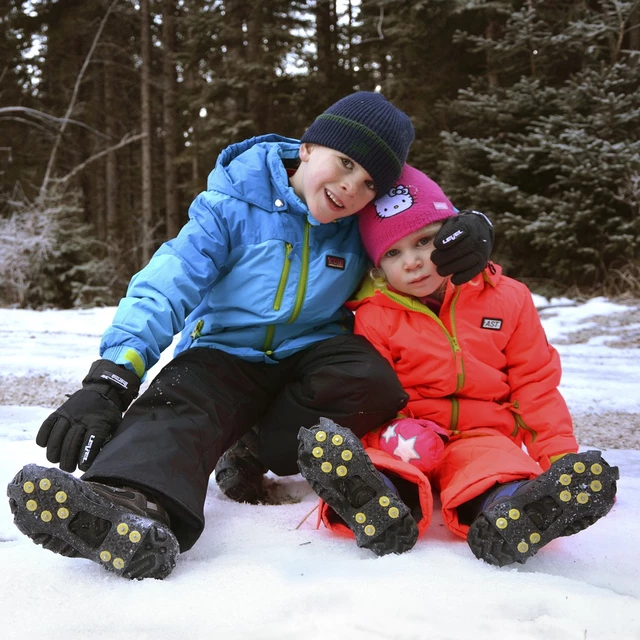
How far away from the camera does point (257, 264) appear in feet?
5.98

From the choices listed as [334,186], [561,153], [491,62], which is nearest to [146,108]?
[491,62]

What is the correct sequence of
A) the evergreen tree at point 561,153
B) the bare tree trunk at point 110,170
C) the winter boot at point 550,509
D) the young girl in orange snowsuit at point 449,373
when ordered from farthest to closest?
the bare tree trunk at point 110,170, the evergreen tree at point 561,153, the young girl in orange snowsuit at point 449,373, the winter boot at point 550,509

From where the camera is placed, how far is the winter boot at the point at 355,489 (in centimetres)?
128

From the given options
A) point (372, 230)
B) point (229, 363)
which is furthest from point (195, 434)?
point (372, 230)

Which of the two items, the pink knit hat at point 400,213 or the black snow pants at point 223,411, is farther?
the pink knit hat at point 400,213

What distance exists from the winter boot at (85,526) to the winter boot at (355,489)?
0.34 metres

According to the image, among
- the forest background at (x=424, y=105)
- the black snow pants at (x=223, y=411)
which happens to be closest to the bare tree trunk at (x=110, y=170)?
the forest background at (x=424, y=105)

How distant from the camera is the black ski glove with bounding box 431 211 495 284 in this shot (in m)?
1.75

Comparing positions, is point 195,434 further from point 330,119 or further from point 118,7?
point 118,7

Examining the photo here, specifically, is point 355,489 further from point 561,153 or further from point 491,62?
point 491,62

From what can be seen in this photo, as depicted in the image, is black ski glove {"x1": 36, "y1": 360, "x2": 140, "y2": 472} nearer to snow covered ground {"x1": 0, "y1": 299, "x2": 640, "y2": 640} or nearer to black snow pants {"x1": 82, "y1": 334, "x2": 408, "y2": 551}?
black snow pants {"x1": 82, "y1": 334, "x2": 408, "y2": 551}

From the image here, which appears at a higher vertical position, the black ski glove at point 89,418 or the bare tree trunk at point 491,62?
the bare tree trunk at point 491,62

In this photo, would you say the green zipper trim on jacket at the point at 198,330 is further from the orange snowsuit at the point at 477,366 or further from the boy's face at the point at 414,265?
the boy's face at the point at 414,265

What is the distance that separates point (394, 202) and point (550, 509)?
3.47 feet
